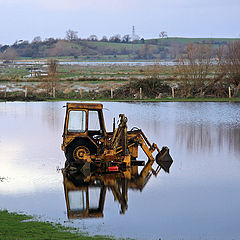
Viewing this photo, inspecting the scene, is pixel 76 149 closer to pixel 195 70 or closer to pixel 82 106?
pixel 82 106

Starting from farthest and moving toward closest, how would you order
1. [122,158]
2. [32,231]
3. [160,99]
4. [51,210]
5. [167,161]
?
[160,99]
[167,161]
[122,158]
[51,210]
[32,231]

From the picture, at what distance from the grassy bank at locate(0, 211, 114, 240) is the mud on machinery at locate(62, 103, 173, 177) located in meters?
5.79

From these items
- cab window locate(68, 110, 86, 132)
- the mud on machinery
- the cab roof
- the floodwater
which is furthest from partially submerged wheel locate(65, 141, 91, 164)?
the cab roof

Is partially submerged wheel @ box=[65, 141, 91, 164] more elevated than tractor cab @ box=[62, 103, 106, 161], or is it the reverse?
tractor cab @ box=[62, 103, 106, 161]

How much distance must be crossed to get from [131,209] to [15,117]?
2293cm

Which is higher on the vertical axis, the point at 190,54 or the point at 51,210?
the point at 190,54

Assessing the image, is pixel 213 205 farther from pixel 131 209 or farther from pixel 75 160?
pixel 75 160

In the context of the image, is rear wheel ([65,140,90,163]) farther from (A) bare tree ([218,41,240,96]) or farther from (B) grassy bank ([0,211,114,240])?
(A) bare tree ([218,41,240,96])

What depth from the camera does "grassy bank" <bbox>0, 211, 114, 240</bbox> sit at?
35.1 ft

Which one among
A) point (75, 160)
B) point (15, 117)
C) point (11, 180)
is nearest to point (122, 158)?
point (75, 160)

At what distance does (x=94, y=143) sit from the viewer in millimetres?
18438

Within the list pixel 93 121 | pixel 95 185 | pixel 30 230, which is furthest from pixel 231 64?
pixel 30 230

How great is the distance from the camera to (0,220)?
39.2ft

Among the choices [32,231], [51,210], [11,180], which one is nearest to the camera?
[32,231]
